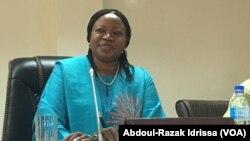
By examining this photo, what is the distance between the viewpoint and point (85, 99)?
1.61 m

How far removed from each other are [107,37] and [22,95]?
490 millimetres

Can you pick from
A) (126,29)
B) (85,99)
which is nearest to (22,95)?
(85,99)

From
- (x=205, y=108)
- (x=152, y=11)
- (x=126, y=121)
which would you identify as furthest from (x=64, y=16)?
(x=126, y=121)

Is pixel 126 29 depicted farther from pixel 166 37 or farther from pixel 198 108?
pixel 166 37

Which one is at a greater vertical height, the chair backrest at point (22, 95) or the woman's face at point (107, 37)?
the woman's face at point (107, 37)

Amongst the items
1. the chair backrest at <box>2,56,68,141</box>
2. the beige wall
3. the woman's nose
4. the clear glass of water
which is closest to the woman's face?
the woman's nose

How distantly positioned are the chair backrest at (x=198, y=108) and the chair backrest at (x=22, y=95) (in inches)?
26.3

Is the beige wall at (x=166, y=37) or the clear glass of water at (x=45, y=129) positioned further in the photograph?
the beige wall at (x=166, y=37)

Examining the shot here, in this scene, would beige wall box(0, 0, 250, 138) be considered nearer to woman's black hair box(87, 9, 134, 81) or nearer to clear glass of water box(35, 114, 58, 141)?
woman's black hair box(87, 9, 134, 81)

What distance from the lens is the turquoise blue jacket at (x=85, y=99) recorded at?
5.18 feet

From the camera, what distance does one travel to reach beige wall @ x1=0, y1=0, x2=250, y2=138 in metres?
2.50

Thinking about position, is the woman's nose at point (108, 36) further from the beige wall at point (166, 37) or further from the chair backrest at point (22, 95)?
the beige wall at point (166, 37)

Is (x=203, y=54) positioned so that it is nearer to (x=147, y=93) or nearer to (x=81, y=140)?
(x=147, y=93)

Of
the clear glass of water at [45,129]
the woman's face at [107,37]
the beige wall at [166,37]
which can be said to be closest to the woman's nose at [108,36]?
the woman's face at [107,37]
